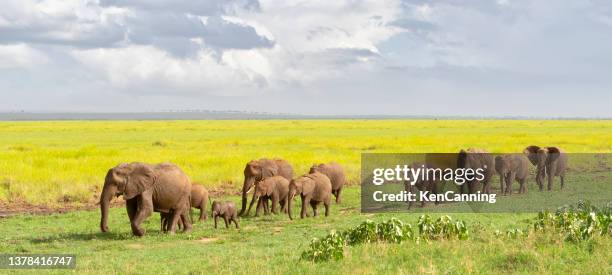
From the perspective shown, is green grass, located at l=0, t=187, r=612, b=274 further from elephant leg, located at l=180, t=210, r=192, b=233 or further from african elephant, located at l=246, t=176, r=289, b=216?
african elephant, located at l=246, t=176, r=289, b=216

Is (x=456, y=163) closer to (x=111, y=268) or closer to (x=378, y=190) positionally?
(x=378, y=190)

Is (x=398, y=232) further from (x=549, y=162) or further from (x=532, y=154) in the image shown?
(x=532, y=154)

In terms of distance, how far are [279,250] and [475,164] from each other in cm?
1274

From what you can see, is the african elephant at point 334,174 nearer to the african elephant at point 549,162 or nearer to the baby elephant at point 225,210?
the baby elephant at point 225,210

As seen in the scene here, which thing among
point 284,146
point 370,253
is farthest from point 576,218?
A: point 284,146

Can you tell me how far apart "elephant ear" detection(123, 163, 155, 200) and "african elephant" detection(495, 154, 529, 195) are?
564 inches

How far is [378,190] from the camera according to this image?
26094 millimetres

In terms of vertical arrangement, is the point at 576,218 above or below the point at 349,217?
above

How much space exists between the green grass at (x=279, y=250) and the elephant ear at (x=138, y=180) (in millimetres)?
1063

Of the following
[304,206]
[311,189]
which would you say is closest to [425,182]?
[311,189]

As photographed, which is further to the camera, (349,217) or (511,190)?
(511,190)

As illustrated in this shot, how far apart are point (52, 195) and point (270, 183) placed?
9021mm

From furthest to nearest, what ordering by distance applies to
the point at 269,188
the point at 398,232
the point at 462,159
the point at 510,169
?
the point at 510,169
the point at 462,159
the point at 269,188
the point at 398,232

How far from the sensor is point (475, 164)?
2378 centimetres
